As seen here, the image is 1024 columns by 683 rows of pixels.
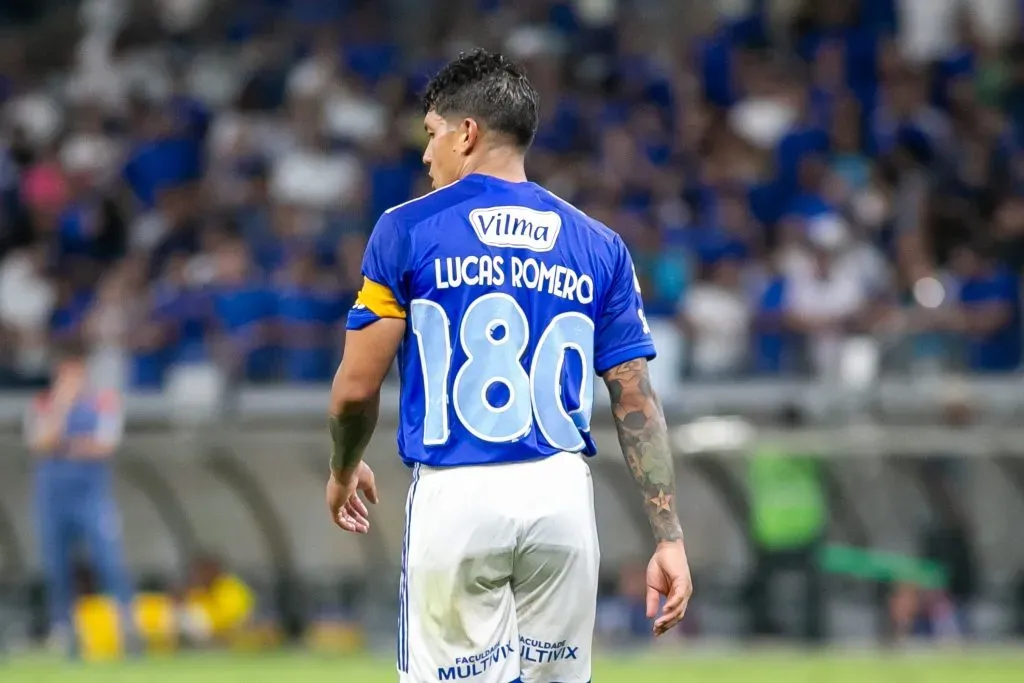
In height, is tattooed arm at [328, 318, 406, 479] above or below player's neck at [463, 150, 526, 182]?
below

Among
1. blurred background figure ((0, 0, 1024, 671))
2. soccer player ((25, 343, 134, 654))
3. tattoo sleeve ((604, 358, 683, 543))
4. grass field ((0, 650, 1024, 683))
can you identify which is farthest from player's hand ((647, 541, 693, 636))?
soccer player ((25, 343, 134, 654))

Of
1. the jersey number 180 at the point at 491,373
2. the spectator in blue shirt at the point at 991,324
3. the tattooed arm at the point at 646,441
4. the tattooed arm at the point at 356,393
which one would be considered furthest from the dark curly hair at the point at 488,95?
the spectator in blue shirt at the point at 991,324

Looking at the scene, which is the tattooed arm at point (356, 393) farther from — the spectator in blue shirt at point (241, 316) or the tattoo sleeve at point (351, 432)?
the spectator in blue shirt at point (241, 316)

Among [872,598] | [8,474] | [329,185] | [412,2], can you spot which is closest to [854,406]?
[872,598]

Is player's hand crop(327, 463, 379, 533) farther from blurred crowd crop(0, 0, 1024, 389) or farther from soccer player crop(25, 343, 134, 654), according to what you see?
blurred crowd crop(0, 0, 1024, 389)

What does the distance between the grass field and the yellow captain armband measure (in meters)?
6.44

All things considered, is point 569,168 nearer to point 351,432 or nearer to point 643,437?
point 643,437

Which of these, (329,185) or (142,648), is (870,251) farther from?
(142,648)

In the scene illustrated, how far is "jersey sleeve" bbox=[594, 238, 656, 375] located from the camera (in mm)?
4984

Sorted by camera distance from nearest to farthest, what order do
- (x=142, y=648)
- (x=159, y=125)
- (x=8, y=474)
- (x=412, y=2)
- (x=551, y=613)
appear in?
(x=551, y=613), (x=142, y=648), (x=8, y=474), (x=159, y=125), (x=412, y=2)

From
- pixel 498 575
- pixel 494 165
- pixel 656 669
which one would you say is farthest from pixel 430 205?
pixel 656 669

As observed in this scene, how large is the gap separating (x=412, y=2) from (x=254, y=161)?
13.6ft

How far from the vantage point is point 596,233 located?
16.3 feet

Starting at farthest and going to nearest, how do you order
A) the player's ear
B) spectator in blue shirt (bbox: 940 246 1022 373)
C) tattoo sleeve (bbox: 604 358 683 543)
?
spectator in blue shirt (bbox: 940 246 1022 373)
tattoo sleeve (bbox: 604 358 683 543)
the player's ear
